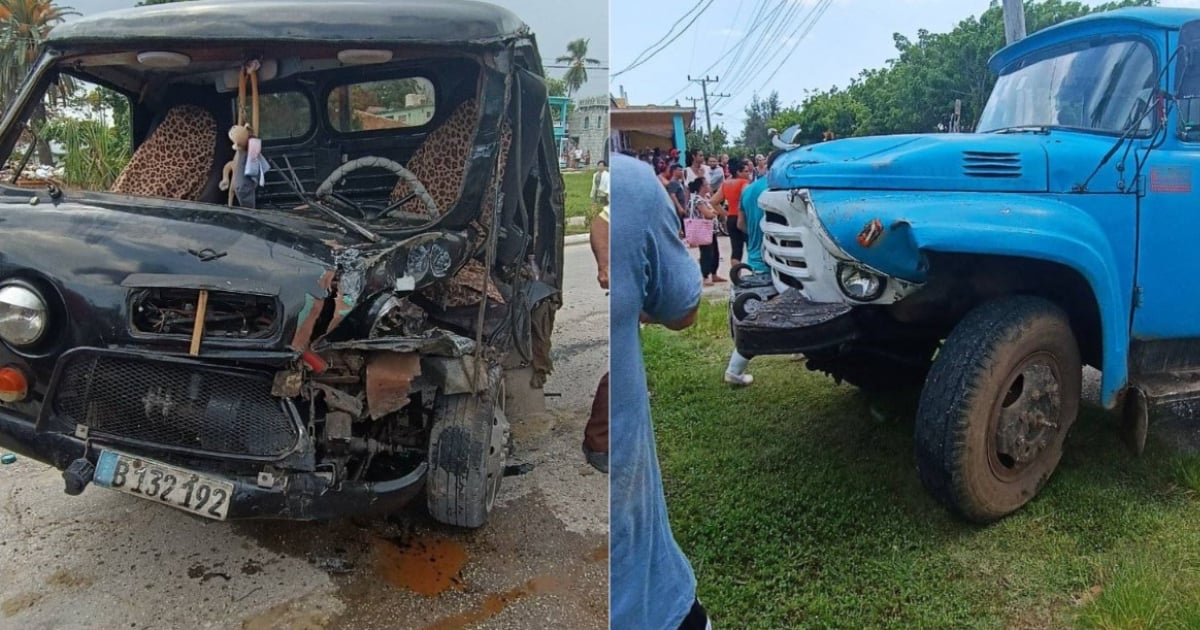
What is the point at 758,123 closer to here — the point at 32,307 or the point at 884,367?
the point at 884,367

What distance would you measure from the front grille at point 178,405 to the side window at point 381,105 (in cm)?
149

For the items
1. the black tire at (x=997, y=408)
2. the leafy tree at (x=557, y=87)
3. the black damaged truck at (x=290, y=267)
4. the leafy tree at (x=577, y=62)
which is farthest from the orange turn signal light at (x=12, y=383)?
the black tire at (x=997, y=408)

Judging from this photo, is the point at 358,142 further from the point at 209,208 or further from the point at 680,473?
the point at 680,473

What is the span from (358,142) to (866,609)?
8.40 ft

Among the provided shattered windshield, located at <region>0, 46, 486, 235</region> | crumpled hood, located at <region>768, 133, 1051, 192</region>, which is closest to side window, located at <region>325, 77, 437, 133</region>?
shattered windshield, located at <region>0, 46, 486, 235</region>

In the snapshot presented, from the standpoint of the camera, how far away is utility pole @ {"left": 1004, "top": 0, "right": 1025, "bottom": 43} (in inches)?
62.2

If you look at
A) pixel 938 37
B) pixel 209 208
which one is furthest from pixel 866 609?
pixel 209 208

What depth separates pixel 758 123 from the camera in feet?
4.85

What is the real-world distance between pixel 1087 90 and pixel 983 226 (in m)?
0.41

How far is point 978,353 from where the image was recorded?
1941 millimetres

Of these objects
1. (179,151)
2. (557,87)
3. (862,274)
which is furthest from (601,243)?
(179,151)

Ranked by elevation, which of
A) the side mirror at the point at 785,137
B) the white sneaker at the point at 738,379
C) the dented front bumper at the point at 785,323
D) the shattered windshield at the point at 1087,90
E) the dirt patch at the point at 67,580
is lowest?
the dirt patch at the point at 67,580

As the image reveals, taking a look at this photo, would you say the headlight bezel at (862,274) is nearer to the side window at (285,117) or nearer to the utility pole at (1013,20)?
the utility pole at (1013,20)

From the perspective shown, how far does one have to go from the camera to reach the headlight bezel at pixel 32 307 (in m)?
1.96
